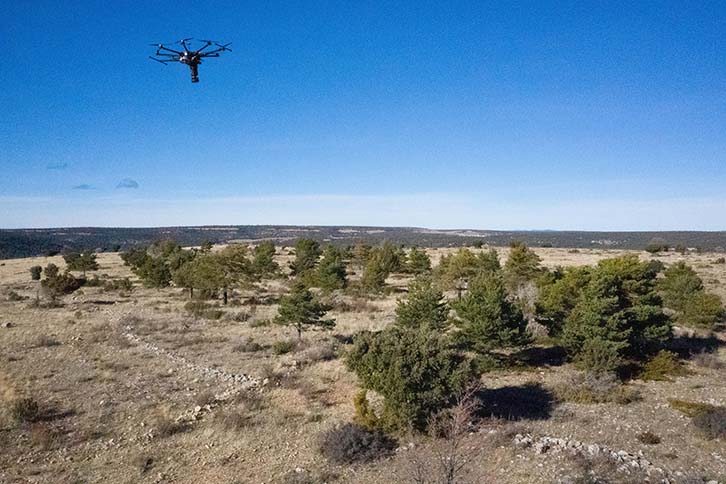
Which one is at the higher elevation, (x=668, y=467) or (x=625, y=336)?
(x=625, y=336)

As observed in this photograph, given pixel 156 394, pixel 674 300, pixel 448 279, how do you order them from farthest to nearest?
pixel 448 279
pixel 674 300
pixel 156 394

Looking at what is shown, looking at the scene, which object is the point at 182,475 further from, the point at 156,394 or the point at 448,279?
the point at 448,279

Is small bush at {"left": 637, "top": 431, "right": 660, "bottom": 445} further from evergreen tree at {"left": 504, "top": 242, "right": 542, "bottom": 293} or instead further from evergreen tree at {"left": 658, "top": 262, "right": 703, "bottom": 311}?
evergreen tree at {"left": 504, "top": 242, "right": 542, "bottom": 293}

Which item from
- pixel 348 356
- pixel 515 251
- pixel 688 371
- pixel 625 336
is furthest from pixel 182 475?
pixel 515 251

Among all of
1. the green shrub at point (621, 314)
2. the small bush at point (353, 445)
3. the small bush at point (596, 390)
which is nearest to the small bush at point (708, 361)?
the green shrub at point (621, 314)

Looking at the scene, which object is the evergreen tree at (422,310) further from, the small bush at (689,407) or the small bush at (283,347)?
the small bush at (689,407)

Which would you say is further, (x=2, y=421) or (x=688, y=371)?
(x=688, y=371)

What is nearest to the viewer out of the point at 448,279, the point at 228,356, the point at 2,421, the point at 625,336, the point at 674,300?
the point at 2,421
